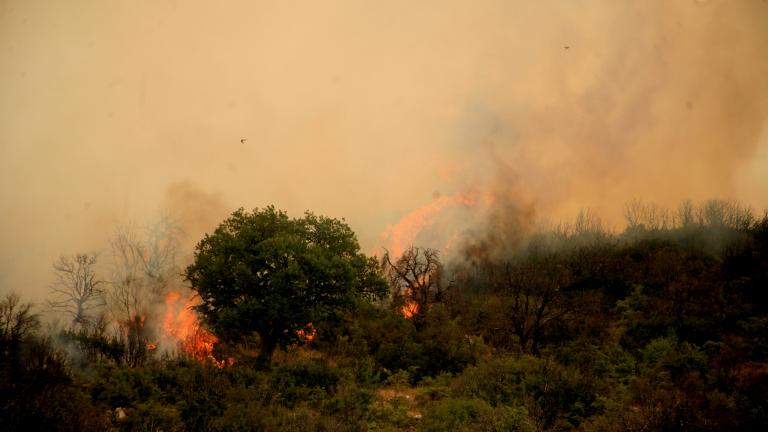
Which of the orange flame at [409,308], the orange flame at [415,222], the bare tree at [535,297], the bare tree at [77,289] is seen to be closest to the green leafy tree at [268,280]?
the bare tree at [535,297]

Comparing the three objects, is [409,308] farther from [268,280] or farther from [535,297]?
[268,280]

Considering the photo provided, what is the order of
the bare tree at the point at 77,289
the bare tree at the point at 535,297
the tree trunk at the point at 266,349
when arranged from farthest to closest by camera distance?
the bare tree at the point at 77,289
the bare tree at the point at 535,297
the tree trunk at the point at 266,349

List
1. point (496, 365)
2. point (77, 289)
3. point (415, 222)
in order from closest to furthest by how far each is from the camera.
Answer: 1. point (496, 365)
2. point (77, 289)
3. point (415, 222)

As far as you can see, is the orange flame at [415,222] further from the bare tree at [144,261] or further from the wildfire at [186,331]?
the bare tree at [144,261]

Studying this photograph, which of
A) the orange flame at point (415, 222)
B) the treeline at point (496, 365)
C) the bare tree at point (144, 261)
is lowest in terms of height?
the treeline at point (496, 365)

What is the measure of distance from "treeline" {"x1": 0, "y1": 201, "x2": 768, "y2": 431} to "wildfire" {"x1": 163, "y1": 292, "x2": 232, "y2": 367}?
166 cm

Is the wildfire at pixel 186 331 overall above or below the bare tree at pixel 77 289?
below

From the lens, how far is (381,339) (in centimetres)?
2647

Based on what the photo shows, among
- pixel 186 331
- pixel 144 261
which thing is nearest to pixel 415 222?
pixel 144 261

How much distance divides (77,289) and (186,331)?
1240cm

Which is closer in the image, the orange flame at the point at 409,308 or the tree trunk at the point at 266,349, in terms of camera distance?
the tree trunk at the point at 266,349

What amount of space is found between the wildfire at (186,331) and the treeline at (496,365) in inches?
65.5

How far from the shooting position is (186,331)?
2878 centimetres

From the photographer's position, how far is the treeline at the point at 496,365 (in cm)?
1172
